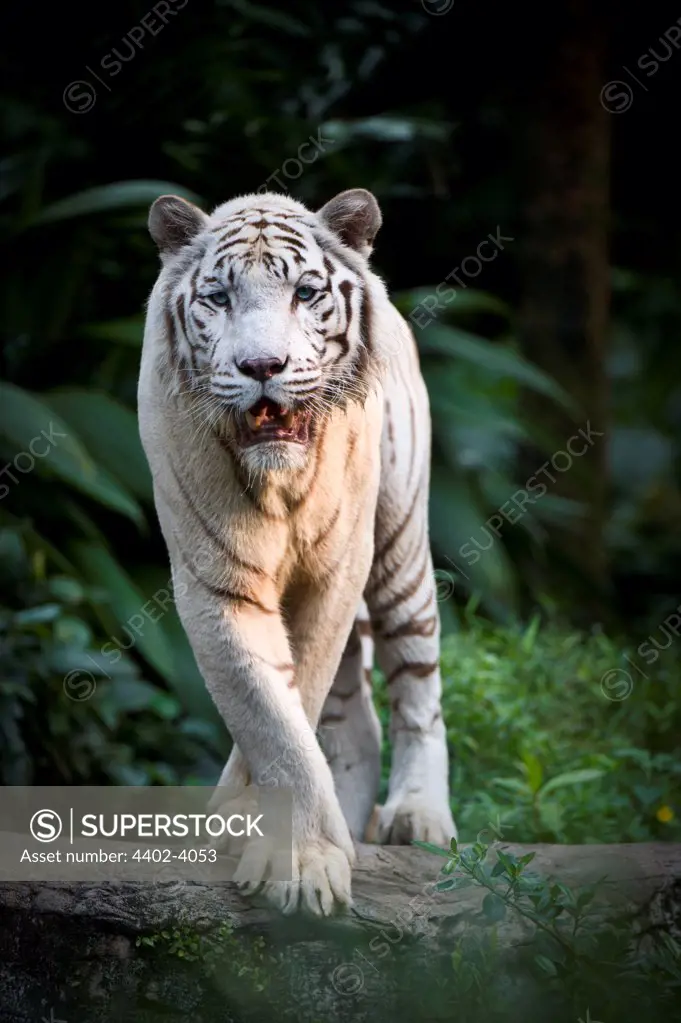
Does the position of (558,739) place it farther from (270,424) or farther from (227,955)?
(270,424)

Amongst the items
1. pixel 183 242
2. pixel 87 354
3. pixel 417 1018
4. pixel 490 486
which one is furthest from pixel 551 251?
pixel 417 1018

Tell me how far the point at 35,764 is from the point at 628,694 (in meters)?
2.36

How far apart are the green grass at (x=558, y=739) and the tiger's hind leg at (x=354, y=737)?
399 mm

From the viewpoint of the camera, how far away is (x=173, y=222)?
322 cm

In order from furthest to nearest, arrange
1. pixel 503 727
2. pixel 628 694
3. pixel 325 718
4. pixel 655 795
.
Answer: pixel 628 694
pixel 503 727
pixel 655 795
pixel 325 718

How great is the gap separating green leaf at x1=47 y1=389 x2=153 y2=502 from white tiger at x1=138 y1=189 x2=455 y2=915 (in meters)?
2.74

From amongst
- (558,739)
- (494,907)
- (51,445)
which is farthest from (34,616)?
(494,907)

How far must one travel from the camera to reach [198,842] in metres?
3.41

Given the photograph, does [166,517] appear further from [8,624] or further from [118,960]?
[8,624]

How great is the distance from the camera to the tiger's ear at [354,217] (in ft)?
10.6

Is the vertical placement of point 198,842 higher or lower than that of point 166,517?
lower

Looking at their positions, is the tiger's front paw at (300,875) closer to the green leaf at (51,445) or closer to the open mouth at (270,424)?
the open mouth at (270,424)

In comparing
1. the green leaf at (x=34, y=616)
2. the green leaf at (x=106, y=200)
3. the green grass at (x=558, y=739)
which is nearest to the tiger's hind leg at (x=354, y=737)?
the green grass at (x=558, y=739)

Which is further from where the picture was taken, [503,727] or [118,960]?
[503,727]
